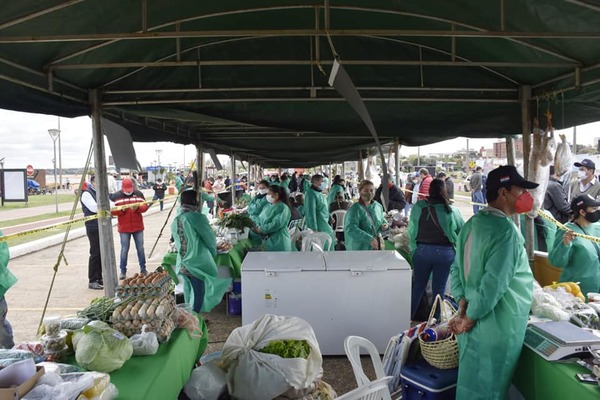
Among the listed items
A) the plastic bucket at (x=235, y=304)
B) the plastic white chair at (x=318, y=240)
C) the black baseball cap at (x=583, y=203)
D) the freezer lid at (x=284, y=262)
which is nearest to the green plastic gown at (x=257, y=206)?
the plastic white chair at (x=318, y=240)

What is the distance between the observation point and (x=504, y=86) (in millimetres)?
4125

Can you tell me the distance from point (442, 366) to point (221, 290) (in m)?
2.82

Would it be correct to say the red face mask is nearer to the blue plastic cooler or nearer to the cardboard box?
the blue plastic cooler

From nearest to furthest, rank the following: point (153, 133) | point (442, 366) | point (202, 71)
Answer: point (442, 366) → point (202, 71) → point (153, 133)

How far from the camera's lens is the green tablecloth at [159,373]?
2.08 m

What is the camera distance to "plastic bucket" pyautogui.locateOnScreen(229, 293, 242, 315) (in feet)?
19.0

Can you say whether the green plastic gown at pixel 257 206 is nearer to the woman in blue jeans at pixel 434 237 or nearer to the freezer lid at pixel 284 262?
the freezer lid at pixel 284 262

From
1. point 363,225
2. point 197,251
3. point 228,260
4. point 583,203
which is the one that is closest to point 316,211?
point 363,225

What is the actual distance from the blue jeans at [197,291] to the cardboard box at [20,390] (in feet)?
10.7

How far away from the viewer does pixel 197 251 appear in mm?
4828

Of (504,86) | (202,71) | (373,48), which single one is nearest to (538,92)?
(504,86)

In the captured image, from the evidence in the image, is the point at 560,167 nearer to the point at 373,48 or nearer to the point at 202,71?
the point at 373,48

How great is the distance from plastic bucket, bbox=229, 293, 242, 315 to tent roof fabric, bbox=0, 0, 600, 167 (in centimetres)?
237

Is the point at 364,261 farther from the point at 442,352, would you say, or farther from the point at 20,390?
the point at 20,390
